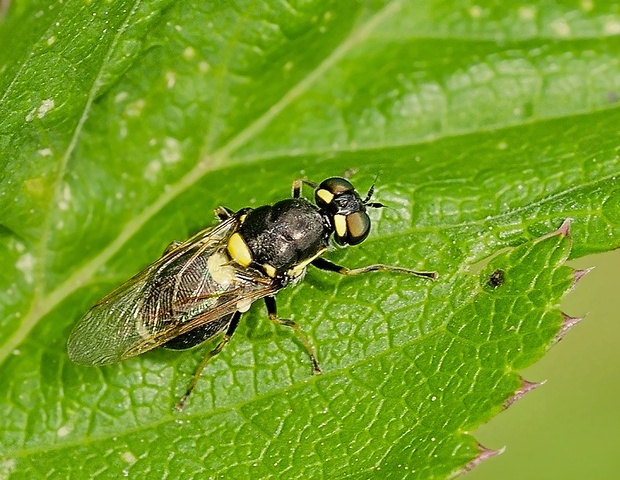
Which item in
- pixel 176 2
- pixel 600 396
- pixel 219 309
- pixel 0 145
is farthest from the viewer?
pixel 600 396

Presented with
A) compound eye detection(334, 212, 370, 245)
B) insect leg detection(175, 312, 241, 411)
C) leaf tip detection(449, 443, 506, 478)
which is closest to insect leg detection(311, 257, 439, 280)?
compound eye detection(334, 212, 370, 245)

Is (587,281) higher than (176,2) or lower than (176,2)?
lower

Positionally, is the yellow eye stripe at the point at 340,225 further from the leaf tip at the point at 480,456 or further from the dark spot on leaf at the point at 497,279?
the leaf tip at the point at 480,456

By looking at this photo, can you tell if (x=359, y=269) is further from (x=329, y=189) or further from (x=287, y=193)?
(x=287, y=193)

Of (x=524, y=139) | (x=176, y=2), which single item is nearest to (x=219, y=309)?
(x=176, y=2)

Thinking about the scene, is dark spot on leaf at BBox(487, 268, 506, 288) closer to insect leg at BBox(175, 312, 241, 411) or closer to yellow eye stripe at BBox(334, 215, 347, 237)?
yellow eye stripe at BBox(334, 215, 347, 237)

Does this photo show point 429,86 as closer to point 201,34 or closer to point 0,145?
point 201,34
